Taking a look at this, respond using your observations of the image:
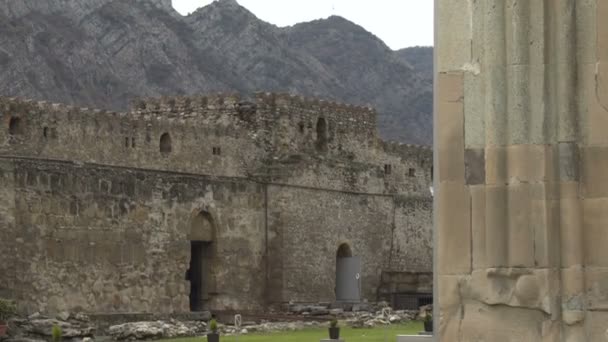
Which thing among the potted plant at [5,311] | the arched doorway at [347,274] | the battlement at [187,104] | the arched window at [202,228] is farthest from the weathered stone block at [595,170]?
the arched doorway at [347,274]

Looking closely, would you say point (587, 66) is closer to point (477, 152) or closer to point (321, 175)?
point (477, 152)

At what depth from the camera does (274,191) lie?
3788 cm

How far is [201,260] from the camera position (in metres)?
35.3

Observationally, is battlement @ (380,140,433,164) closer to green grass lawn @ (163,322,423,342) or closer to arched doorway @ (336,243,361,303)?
arched doorway @ (336,243,361,303)

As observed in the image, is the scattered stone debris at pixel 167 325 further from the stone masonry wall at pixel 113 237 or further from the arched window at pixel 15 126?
the arched window at pixel 15 126

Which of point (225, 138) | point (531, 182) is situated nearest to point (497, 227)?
point (531, 182)

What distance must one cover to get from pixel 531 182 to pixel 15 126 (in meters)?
28.4

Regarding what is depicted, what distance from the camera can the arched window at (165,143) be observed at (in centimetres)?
3709

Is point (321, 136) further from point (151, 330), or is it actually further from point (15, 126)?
point (151, 330)

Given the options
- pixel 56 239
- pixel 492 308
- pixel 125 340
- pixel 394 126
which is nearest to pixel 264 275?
pixel 56 239

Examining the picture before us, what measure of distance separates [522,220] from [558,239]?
0.15 m

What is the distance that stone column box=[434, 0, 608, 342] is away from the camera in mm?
5328

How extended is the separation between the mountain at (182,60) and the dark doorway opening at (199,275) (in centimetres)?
5142

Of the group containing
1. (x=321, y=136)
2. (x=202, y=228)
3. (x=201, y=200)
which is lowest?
(x=202, y=228)
